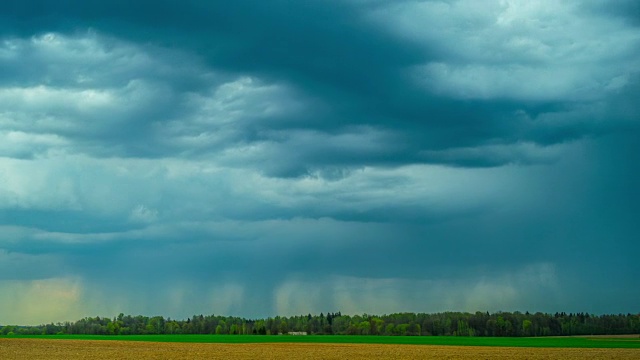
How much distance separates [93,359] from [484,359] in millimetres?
35732

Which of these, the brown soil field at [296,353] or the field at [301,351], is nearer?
the brown soil field at [296,353]

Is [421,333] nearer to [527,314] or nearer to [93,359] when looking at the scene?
[527,314]

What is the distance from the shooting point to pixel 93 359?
61531 mm

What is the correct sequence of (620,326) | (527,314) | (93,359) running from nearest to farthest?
(93,359) → (620,326) → (527,314)

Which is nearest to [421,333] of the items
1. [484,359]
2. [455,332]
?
[455,332]

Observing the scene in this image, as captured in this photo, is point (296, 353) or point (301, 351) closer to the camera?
point (296, 353)

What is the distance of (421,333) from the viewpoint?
7475 inches

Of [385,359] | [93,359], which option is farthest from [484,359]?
[93,359]

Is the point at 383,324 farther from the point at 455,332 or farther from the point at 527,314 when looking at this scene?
the point at 527,314

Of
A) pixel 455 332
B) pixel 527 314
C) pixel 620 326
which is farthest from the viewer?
pixel 527 314

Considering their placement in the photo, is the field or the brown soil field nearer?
the brown soil field

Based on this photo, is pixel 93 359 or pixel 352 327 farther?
pixel 352 327

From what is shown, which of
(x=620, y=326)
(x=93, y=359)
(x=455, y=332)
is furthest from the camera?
(x=455, y=332)

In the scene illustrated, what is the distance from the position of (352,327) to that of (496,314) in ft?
135
